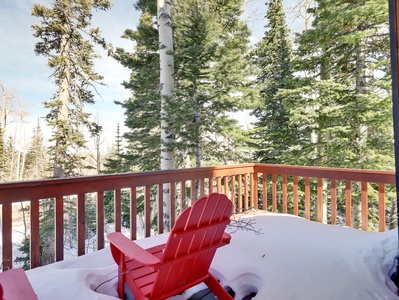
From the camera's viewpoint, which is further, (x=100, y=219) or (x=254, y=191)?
(x=254, y=191)

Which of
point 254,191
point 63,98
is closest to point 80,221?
point 254,191

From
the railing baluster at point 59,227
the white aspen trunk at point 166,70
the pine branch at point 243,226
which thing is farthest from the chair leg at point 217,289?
the white aspen trunk at point 166,70

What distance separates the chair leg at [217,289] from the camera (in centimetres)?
146

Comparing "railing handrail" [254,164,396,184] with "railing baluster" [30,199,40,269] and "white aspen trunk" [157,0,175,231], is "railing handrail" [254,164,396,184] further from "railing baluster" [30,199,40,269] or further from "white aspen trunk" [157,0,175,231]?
"railing baluster" [30,199,40,269]

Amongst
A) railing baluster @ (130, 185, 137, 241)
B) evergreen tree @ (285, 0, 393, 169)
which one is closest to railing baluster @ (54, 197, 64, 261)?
railing baluster @ (130, 185, 137, 241)

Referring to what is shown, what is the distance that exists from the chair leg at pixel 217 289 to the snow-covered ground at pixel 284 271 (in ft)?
0.50

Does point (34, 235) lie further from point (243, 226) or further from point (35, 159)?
point (35, 159)

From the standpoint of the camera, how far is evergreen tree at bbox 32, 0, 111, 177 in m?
6.23

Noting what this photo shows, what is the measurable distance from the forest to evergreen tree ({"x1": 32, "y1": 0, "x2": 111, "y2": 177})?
0.03 meters

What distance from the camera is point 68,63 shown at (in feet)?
21.5

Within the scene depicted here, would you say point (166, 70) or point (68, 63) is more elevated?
point (68, 63)

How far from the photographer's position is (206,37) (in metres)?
5.21

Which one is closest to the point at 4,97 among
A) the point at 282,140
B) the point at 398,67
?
the point at 282,140

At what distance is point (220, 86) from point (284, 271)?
4226mm
